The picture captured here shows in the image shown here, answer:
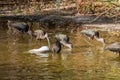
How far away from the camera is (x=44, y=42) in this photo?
14656 millimetres

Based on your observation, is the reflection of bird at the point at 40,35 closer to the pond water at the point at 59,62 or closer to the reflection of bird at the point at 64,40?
the pond water at the point at 59,62

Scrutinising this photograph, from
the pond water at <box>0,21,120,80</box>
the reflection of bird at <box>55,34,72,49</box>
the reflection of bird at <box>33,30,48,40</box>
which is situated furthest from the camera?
the reflection of bird at <box>33,30,48,40</box>

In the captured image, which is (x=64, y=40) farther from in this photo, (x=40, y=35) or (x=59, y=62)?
(x=59, y=62)

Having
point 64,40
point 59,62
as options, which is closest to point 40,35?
point 64,40

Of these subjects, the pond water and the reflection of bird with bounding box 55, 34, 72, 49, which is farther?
the reflection of bird with bounding box 55, 34, 72, 49

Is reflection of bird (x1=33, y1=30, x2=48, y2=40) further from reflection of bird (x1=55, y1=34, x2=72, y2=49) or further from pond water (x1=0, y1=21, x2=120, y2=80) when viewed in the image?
reflection of bird (x1=55, y1=34, x2=72, y2=49)

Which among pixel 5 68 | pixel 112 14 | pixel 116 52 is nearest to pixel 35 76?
pixel 5 68

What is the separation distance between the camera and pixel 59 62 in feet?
38.4

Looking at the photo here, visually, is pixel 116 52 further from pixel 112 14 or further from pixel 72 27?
pixel 112 14

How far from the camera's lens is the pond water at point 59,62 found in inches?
402

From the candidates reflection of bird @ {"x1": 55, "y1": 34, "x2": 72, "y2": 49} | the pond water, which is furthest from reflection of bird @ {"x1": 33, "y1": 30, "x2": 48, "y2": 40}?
reflection of bird @ {"x1": 55, "y1": 34, "x2": 72, "y2": 49}

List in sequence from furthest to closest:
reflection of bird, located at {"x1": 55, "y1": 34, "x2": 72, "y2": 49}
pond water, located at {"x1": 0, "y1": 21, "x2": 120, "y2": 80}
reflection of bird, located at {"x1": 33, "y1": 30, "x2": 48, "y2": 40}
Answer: reflection of bird, located at {"x1": 33, "y1": 30, "x2": 48, "y2": 40} < reflection of bird, located at {"x1": 55, "y1": 34, "x2": 72, "y2": 49} < pond water, located at {"x1": 0, "y1": 21, "x2": 120, "y2": 80}

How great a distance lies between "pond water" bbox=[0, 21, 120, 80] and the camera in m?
10.2

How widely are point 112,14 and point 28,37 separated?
490 cm
